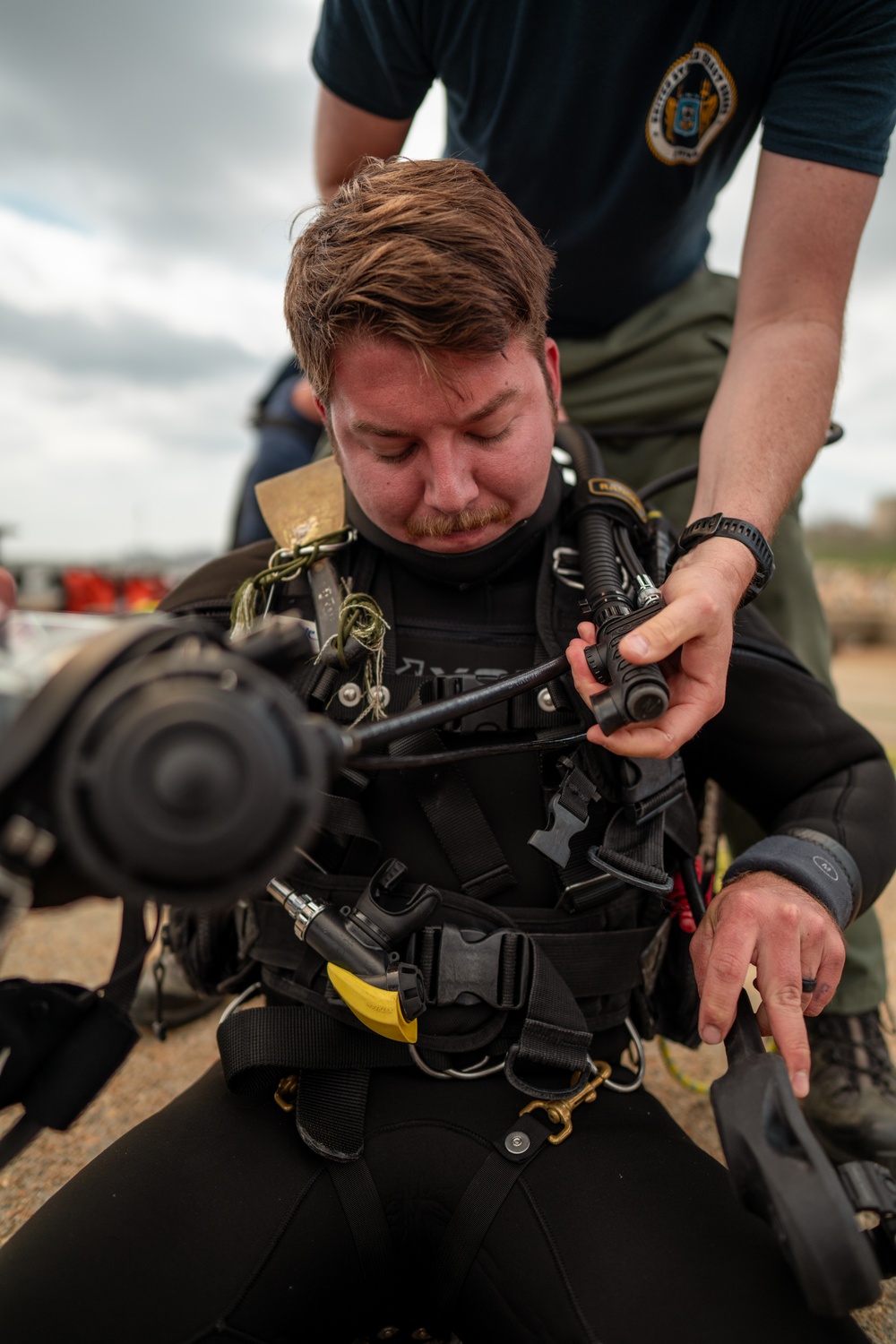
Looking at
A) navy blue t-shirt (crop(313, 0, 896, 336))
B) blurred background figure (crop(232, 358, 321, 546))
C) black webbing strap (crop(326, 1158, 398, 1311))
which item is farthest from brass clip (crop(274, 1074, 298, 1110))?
blurred background figure (crop(232, 358, 321, 546))

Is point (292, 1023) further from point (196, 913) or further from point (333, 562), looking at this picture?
point (333, 562)

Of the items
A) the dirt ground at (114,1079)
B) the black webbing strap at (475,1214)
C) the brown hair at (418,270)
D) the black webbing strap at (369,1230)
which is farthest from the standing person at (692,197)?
the black webbing strap at (369,1230)

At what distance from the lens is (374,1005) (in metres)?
1.23

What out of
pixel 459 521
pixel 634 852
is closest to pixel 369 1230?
pixel 634 852

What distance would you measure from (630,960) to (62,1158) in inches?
51.5

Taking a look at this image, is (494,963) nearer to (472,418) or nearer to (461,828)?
(461,828)

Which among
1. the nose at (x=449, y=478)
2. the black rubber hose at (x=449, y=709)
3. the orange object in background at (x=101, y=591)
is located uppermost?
the nose at (x=449, y=478)

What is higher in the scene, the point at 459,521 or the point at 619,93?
the point at 619,93

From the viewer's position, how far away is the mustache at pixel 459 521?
143 cm

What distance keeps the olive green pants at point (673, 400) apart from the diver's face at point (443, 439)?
737 mm

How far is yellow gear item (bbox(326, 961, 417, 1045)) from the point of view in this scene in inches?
48.2

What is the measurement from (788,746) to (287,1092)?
3.20ft

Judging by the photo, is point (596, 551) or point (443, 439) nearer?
point (443, 439)

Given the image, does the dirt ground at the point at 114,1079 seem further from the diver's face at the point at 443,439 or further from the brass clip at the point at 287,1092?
the diver's face at the point at 443,439
